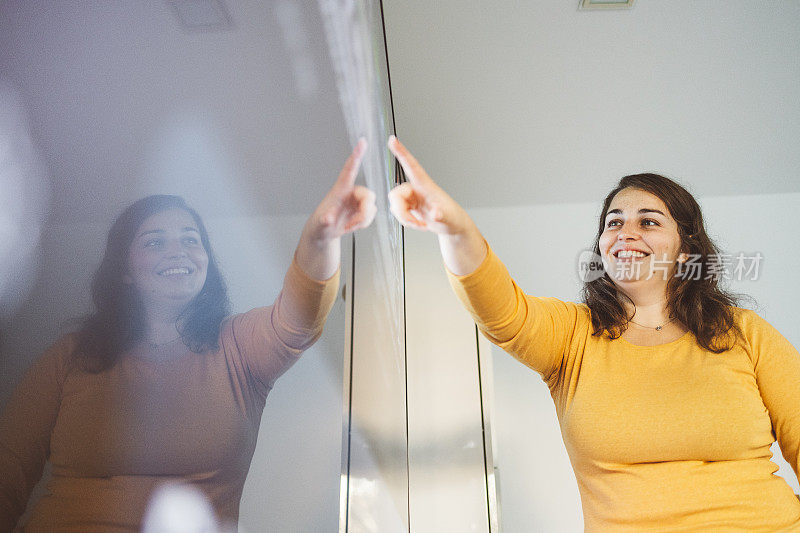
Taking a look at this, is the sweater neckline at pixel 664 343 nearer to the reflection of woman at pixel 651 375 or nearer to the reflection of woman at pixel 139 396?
the reflection of woman at pixel 651 375

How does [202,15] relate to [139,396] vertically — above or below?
above

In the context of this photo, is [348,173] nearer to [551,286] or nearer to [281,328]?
[281,328]

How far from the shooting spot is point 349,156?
18.7 inches

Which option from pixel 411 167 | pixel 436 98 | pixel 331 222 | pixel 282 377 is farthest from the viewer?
pixel 436 98

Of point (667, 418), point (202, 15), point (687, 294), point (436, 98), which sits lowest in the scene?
point (667, 418)

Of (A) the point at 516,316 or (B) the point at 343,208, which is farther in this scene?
(A) the point at 516,316

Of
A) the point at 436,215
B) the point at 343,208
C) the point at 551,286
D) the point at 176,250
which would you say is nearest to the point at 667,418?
the point at 436,215

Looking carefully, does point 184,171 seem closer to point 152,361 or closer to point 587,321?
point 152,361

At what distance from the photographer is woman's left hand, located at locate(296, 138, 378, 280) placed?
1.10 feet

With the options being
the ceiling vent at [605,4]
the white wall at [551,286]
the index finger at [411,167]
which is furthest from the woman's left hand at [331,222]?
the white wall at [551,286]

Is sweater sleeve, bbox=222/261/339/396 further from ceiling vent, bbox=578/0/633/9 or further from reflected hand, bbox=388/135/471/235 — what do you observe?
ceiling vent, bbox=578/0/633/9

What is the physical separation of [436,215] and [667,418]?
0.54 metres

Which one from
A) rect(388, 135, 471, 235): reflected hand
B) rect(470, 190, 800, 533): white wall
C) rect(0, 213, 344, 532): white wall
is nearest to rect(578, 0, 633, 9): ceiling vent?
rect(470, 190, 800, 533): white wall

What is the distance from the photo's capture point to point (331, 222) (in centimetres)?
39
